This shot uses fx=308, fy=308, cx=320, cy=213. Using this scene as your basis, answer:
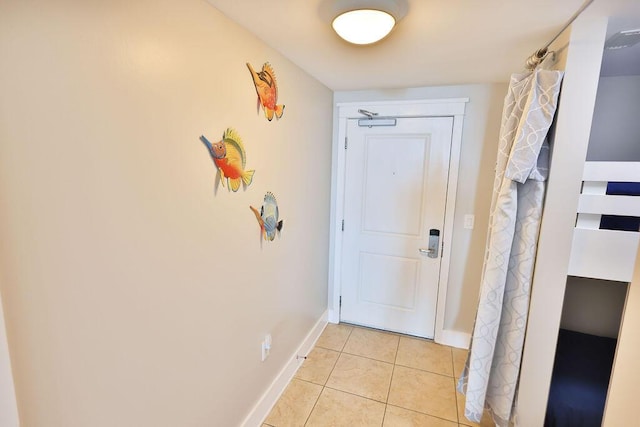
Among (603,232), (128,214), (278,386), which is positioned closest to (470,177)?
(603,232)

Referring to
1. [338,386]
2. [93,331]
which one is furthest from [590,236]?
[93,331]

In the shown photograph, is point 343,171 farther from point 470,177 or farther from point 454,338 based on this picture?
point 454,338

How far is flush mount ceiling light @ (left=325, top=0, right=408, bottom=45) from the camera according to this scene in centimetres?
117

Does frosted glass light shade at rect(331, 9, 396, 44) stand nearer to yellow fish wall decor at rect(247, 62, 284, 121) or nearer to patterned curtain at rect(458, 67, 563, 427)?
yellow fish wall decor at rect(247, 62, 284, 121)

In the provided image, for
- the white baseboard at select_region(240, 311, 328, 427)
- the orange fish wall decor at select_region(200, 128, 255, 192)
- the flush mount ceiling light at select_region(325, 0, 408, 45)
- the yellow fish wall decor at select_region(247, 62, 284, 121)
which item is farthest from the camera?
the white baseboard at select_region(240, 311, 328, 427)

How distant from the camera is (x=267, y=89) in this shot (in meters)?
1.65

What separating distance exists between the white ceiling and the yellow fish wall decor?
6.3 inches

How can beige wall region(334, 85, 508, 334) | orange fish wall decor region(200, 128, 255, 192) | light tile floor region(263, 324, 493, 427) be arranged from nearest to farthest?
orange fish wall decor region(200, 128, 255, 192)
light tile floor region(263, 324, 493, 427)
beige wall region(334, 85, 508, 334)

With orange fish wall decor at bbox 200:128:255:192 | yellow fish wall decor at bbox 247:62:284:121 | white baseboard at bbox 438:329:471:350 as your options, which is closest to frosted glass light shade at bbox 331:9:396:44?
yellow fish wall decor at bbox 247:62:284:121

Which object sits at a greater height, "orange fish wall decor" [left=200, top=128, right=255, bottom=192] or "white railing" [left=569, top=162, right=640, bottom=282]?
"orange fish wall decor" [left=200, top=128, right=255, bottom=192]

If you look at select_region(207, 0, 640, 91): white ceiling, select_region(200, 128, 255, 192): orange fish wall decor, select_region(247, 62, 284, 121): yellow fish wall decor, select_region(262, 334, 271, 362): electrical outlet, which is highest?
select_region(207, 0, 640, 91): white ceiling

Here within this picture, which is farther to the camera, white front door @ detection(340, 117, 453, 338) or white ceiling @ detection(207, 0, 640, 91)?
white front door @ detection(340, 117, 453, 338)

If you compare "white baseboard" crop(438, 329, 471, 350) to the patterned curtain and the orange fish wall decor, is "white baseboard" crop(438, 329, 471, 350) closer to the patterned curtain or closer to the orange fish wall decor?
the patterned curtain

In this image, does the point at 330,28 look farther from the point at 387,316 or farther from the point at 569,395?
the point at 387,316
